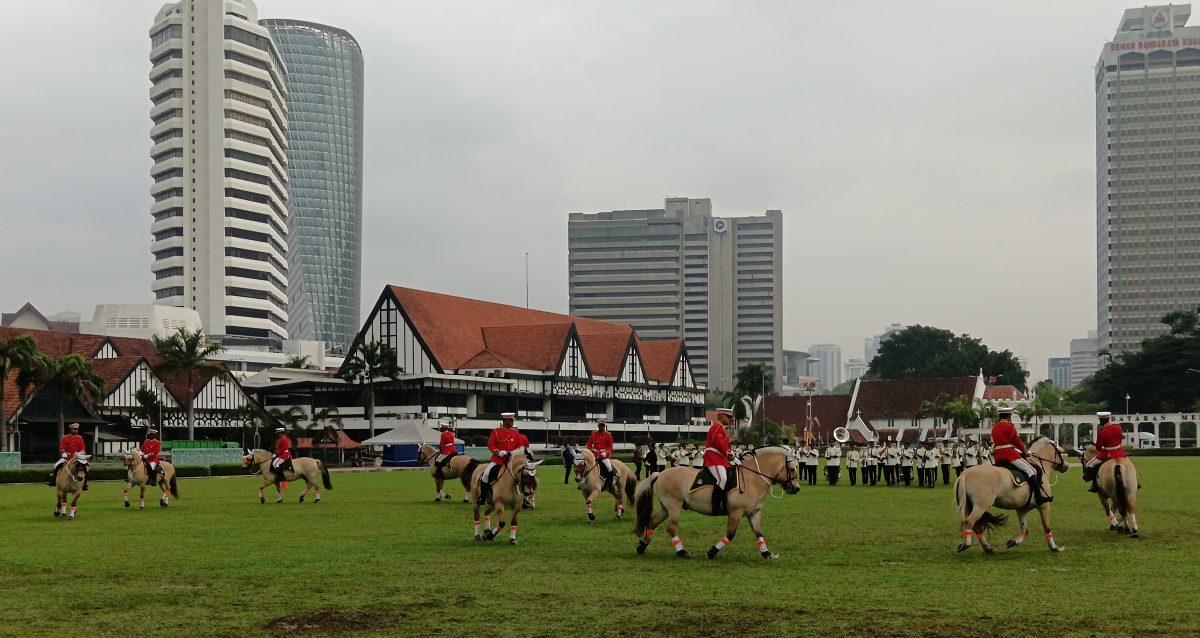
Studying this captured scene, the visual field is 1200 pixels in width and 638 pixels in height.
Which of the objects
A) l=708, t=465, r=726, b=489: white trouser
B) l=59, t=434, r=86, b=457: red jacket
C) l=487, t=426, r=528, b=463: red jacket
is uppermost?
l=487, t=426, r=528, b=463: red jacket

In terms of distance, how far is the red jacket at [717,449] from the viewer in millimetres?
16844

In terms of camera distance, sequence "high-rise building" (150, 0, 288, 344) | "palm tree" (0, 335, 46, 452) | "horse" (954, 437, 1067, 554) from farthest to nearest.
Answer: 1. "high-rise building" (150, 0, 288, 344)
2. "palm tree" (0, 335, 46, 452)
3. "horse" (954, 437, 1067, 554)

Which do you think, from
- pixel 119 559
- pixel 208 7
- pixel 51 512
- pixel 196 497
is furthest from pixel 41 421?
pixel 208 7

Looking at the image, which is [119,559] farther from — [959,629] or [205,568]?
[959,629]

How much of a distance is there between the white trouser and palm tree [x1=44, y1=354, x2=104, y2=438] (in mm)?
55543

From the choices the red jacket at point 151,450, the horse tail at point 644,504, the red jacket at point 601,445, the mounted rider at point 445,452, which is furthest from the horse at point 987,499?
the red jacket at point 151,450

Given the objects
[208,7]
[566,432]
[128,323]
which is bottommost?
[566,432]

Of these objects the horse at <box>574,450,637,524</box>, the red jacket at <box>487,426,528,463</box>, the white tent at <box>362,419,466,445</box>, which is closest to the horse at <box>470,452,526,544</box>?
the red jacket at <box>487,426,528,463</box>

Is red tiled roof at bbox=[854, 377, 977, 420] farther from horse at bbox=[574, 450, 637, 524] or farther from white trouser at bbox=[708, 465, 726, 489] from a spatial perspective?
white trouser at bbox=[708, 465, 726, 489]

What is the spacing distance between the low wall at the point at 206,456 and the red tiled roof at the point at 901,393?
74814mm

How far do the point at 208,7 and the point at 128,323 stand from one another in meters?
43.4

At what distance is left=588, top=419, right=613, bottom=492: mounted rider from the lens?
24.5 m

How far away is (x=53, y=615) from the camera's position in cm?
1188

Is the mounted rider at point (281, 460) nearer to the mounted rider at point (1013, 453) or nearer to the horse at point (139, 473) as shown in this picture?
the horse at point (139, 473)
